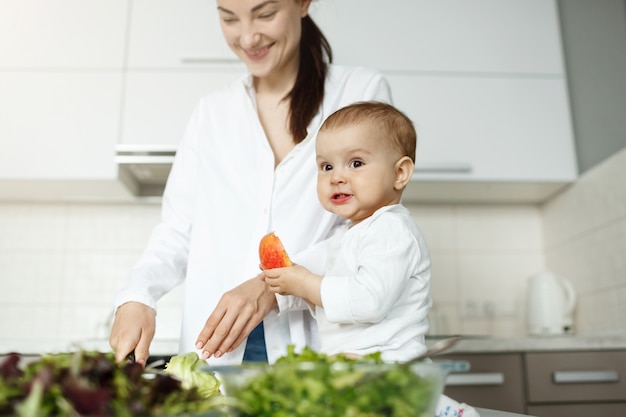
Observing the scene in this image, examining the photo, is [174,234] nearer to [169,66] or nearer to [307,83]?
[307,83]

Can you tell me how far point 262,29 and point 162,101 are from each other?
3.90 ft

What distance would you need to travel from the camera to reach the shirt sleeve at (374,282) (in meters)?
0.83

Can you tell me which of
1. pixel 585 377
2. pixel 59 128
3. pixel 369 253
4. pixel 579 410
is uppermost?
pixel 59 128

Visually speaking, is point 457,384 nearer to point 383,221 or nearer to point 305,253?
point 305,253

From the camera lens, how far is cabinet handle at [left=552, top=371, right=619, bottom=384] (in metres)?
1.99

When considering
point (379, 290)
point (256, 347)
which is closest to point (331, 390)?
point (379, 290)

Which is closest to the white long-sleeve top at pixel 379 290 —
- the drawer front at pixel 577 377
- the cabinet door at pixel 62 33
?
the drawer front at pixel 577 377

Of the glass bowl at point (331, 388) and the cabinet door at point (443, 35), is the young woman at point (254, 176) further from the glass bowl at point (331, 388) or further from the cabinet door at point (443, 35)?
the cabinet door at point (443, 35)

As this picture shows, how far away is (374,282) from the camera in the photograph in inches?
32.6

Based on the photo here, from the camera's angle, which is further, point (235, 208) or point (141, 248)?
point (141, 248)

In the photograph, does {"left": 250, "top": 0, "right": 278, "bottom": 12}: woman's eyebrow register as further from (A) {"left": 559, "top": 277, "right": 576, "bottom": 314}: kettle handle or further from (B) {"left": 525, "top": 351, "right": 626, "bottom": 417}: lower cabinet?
(A) {"left": 559, "top": 277, "right": 576, "bottom": 314}: kettle handle

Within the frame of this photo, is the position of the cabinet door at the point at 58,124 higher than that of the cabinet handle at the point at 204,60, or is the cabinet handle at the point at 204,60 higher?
the cabinet handle at the point at 204,60

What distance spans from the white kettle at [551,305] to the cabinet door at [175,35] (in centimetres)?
148

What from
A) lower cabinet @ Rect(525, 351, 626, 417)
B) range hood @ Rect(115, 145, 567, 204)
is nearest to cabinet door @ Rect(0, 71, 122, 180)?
range hood @ Rect(115, 145, 567, 204)
